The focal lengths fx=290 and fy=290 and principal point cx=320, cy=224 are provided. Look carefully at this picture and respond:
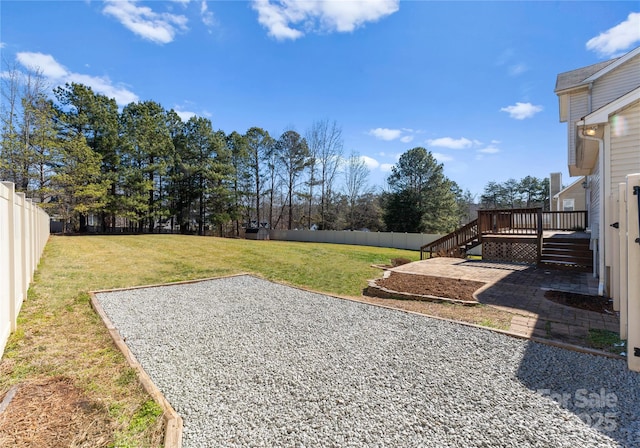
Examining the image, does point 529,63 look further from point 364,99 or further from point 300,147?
point 300,147

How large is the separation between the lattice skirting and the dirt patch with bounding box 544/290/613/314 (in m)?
4.41

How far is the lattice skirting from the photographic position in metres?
9.71

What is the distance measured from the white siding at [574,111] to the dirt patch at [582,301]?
259 inches

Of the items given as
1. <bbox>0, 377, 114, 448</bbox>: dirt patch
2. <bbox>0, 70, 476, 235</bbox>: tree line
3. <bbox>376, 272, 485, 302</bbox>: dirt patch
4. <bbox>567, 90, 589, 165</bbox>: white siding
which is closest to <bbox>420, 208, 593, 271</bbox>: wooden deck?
<bbox>567, 90, 589, 165</bbox>: white siding

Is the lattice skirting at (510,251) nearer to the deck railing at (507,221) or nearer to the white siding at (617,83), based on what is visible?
the deck railing at (507,221)

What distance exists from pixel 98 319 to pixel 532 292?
7634 millimetres

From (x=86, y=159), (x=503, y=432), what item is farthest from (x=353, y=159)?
(x=503, y=432)

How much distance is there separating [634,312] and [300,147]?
1170 inches

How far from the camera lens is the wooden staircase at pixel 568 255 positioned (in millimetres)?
8195

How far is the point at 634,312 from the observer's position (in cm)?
272

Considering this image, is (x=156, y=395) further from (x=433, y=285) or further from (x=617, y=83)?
(x=617, y=83)

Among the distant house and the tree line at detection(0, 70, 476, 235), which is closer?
the distant house

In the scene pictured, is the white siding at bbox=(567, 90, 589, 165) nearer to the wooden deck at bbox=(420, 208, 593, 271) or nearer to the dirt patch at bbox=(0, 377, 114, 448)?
the wooden deck at bbox=(420, 208, 593, 271)

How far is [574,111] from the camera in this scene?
32.8ft
